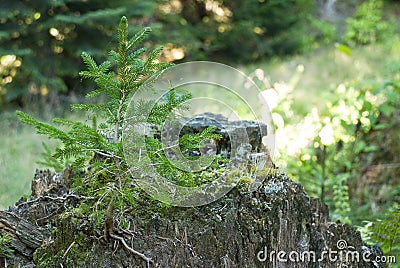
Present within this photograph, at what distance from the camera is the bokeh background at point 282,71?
4770 millimetres

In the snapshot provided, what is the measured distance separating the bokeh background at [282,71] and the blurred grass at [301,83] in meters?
0.02

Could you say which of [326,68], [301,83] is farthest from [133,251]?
[326,68]

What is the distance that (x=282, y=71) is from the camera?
9555mm

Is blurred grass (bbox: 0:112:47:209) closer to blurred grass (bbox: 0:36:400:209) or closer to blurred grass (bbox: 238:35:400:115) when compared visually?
blurred grass (bbox: 0:36:400:209)

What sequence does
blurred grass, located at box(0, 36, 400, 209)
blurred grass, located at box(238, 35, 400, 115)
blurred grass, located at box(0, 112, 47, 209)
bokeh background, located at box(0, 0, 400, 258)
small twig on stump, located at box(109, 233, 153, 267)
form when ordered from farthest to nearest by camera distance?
blurred grass, located at box(238, 35, 400, 115) → blurred grass, located at box(0, 36, 400, 209) → bokeh background, located at box(0, 0, 400, 258) → blurred grass, located at box(0, 112, 47, 209) → small twig on stump, located at box(109, 233, 153, 267)

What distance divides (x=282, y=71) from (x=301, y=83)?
1.34m

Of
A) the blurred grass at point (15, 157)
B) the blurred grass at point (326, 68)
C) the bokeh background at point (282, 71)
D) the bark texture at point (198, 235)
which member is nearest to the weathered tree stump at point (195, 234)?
the bark texture at point (198, 235)

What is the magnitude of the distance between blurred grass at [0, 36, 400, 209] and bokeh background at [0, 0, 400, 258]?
2cm

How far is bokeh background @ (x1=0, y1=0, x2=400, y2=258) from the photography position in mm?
4770

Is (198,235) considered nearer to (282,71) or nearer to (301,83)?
(301,83)

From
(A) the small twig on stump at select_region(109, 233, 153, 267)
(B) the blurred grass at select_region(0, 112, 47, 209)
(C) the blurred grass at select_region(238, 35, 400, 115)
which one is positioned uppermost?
(C) the blurred grass at select_region(238, 35, 400, 115)

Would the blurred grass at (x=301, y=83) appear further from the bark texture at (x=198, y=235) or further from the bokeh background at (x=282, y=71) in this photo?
the bark texture at (x=198, y=235)

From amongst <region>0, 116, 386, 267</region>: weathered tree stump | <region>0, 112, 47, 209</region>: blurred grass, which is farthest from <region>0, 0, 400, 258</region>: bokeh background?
<region>0, 116, 386, 267</region>: weathered tree stump

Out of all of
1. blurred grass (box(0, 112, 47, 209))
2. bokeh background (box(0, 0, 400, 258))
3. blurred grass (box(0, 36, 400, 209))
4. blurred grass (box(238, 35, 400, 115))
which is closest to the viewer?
blurred grass (box(0, 112, 47, 209))
